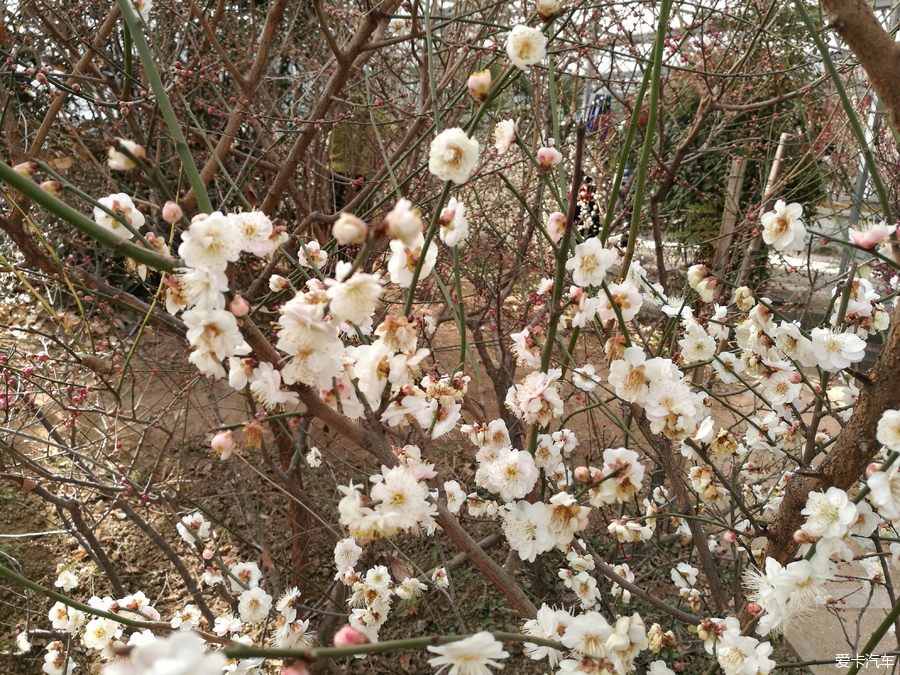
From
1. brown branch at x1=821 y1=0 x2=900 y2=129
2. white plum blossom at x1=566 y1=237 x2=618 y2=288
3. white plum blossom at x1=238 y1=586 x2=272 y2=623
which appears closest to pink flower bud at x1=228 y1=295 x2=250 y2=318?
white plum blossom at x1=566 y1=237 x2=618 y2=288

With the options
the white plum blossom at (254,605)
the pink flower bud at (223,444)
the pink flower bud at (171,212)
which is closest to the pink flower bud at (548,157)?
the pink flower bud at (171,212)

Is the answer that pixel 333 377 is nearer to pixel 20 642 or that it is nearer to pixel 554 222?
pixel 554 222

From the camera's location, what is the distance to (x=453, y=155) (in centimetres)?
94

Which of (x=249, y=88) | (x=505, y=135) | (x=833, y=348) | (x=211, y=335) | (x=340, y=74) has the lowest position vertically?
(x=833, y=348)

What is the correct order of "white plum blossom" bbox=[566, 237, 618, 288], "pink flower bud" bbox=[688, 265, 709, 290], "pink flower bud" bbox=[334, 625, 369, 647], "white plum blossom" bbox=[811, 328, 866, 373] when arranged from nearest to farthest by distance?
1. "pink flower bud" bbox=[334, 625, 369, 647]
2. "white plum blossom" bbox=[566, 237, 618, 288]
3. "white plum blossom" bbox=[811, 328, 866, 373]
4. "pink flower bud" bbox=[688, 265, 709, 290]

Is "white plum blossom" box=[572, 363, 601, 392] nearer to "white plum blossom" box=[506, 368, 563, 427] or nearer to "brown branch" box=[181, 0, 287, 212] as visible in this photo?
"white plum blossom" box=[506, 368, 563, 427]

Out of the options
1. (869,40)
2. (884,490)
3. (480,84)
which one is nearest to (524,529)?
(884,490)

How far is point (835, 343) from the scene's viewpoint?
49.6 inches

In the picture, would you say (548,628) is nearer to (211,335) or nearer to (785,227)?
(211,335)

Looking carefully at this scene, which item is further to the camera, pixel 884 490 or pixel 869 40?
pixel 869 40

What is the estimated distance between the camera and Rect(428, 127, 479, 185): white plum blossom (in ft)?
3.02

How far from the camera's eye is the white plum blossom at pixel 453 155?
3.02ft

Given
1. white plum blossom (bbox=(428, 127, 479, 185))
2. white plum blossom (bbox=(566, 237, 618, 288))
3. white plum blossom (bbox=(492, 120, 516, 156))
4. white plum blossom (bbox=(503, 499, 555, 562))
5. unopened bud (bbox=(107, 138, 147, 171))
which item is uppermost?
white plum blossom (bbox=(492, 120, 516, 156))

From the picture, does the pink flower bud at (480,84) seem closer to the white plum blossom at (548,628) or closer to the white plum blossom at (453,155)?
the white plum blossom at (453,155)
